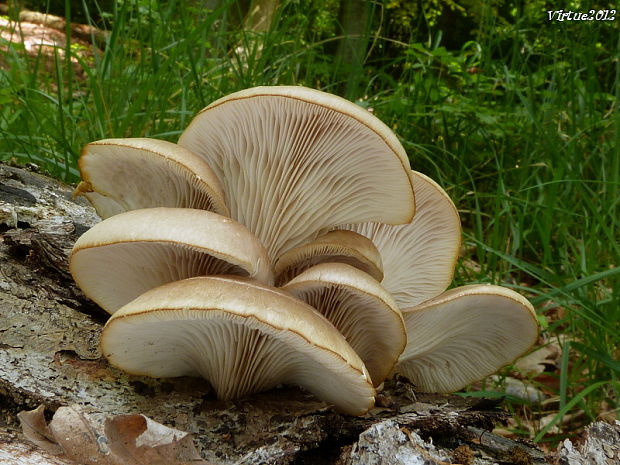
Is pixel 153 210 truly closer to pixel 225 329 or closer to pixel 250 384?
pixel 225 329

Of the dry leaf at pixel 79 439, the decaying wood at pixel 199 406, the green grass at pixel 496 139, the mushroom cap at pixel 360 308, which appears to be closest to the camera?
the dry leaf at pixel 79 439

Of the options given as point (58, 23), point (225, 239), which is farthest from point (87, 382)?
point (58, 23)

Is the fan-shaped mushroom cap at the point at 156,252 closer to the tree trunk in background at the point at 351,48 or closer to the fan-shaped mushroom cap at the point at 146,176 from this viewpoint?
the fan-shaped mushroom cap at the point at 146,176

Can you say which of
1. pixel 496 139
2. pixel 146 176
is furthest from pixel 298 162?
pixel 496 139

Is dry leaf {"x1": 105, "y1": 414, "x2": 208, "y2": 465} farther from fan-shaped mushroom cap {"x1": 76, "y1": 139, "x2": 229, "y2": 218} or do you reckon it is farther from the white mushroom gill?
fan-shaped mushroom cap {"x1": 76, "y1": 139, "x2": 229, "y2": 218}

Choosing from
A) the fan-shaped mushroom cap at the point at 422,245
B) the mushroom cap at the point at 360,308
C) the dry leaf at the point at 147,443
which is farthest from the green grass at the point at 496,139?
the dry leaf at the point at 147,443

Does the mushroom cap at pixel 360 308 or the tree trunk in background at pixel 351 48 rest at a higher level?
the tree trunk in background at pixel 351 48

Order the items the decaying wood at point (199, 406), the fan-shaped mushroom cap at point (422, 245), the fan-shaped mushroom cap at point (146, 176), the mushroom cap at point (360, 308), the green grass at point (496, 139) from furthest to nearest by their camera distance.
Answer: the green grass at point (496, 139)
the fan-shaped mushroom cap at point (422, 245)
the fan-shaped mushroom cap at point (146, 176)
the mushroom cap at point (360, 308)
the decaying wood at point (199, 406)
